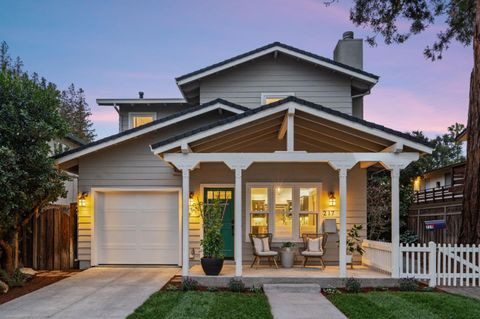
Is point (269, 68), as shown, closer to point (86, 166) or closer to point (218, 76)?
point (218, 76)

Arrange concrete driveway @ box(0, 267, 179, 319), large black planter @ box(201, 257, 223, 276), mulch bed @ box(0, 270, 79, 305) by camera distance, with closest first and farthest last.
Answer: concrete driveway @ box(0, 267, 179, 319), mulch bed @ box(0, 270, 79, 305), large black planter @ box(201, 257, 223, 276)

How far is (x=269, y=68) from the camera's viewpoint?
12.3m

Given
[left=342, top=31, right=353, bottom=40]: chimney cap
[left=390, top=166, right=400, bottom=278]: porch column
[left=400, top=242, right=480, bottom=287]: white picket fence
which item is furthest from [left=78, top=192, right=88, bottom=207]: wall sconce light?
[left=342, top=31, right=353, bottom=40]: chimney cap

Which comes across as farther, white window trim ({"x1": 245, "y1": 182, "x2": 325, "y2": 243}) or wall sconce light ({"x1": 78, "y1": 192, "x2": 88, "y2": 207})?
wall sconce light ({"x1": 78, "y1": 192, "x2": 88, "y2": 207})

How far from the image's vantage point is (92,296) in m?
7.64

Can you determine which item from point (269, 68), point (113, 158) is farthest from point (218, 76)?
point (113, 158)

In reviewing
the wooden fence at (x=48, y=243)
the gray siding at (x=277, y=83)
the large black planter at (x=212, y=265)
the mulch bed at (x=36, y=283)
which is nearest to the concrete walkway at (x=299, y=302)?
the large black planter at (x=212, y=265)

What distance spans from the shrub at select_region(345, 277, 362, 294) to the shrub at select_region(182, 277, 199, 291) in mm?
2962

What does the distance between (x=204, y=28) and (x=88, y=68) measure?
842 centimetres

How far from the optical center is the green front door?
11133mm

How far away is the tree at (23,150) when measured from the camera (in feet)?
27.7

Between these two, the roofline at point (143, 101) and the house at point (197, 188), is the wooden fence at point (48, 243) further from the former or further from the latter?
the roofline at point (143, 101)

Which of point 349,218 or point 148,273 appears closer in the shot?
point 148,273

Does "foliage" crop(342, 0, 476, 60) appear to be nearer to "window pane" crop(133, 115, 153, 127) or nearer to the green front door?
the green front door
